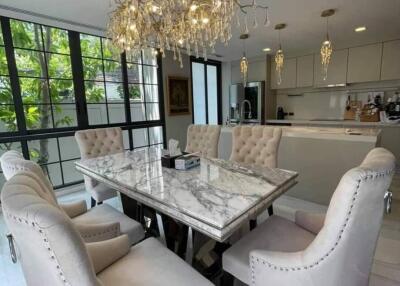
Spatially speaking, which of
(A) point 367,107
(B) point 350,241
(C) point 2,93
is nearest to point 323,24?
(A) point 367,107

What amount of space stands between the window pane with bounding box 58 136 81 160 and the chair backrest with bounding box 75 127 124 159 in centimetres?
100

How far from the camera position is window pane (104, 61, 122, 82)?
12.4 feet

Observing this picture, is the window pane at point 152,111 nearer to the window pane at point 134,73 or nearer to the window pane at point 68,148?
the window pane at point 134,73

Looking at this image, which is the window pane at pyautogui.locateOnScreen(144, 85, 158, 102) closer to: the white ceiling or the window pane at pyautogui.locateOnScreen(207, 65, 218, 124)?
the white ceiling

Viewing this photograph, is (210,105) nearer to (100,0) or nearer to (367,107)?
(367,107)

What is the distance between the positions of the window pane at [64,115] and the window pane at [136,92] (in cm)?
100

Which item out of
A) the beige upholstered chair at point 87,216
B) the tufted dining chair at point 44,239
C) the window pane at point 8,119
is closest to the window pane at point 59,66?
the window pane at point 8,119

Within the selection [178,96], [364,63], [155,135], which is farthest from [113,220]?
[364,63]

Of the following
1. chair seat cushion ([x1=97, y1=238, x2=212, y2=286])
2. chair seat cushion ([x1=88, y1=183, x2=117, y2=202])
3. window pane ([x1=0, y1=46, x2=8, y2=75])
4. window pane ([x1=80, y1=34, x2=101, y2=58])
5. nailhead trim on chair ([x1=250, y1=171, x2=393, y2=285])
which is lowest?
chair seat cushion ([x1=88, y1=183, x2=117, y2=202])

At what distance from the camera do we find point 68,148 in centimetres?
350

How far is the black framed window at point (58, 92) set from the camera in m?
2.95

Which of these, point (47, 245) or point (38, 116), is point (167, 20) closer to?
point (47, 245)

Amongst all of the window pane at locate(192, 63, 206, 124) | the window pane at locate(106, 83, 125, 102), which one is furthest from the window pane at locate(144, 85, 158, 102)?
the window pane at locate(192, 63, 206, 124)

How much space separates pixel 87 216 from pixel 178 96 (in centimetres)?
340
